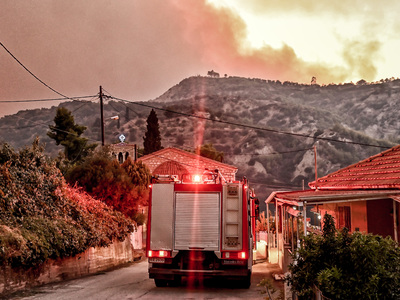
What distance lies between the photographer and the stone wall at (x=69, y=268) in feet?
44.6

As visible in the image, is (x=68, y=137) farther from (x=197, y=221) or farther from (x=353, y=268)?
(x=353, y=268)

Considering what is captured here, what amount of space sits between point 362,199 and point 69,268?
10162mm

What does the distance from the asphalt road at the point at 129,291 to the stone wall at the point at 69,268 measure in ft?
1.19

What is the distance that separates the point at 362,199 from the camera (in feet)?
48.5

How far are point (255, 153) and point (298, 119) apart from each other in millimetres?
59481

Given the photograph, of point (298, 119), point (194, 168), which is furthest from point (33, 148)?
point (298, 119)

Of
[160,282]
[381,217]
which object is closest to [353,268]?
[160,282]

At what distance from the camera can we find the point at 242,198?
14.4 metres

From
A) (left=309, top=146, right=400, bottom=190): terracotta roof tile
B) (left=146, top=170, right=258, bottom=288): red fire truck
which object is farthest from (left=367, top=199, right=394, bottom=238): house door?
(left=146, top=170, right=258, bottom=288): red fire truck

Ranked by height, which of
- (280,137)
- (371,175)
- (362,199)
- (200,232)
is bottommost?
(200,232)

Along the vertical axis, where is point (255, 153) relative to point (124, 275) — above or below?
above

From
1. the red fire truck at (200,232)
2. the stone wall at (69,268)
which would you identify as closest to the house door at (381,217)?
the red fire truck at (200,232)

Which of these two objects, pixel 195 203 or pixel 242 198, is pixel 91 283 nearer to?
pixel 195 203

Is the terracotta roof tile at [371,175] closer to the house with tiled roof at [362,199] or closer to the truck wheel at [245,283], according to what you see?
the house with tiled roof at [362,199]
